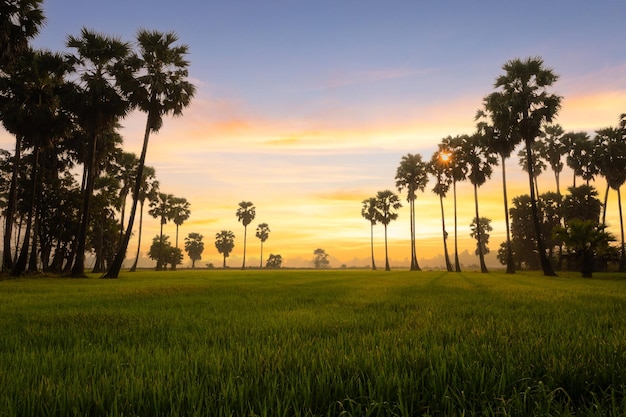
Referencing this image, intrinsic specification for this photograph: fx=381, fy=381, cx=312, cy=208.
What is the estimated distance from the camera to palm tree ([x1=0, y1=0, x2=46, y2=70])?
2411 cm

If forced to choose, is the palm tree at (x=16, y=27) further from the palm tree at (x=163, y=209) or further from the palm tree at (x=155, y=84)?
the palm tree at (x=163, y=209)

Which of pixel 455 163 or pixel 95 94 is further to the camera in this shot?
pixel 455 163

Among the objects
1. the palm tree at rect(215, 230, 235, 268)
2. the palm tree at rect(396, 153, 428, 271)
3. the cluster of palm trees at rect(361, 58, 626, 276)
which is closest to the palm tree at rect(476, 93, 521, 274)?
the cluster of palm trees at rect(361, 58, 626, 276)

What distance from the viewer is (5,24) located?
2406cm

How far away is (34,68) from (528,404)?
1557 inches

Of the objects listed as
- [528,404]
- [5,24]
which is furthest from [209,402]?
[5,24]

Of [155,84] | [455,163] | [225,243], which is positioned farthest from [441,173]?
[225,243]

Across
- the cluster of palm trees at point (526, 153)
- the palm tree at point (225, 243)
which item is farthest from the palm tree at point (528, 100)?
the palm tree at point (225, 243)

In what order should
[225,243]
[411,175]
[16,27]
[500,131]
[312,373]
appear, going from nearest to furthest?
[312,373], [16,27], [500,131], [411,175], [225,243]

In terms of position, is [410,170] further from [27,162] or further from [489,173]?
[27,162]

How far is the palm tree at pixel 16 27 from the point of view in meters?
24.1

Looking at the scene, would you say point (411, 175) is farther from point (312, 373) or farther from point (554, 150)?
point (312, 373)

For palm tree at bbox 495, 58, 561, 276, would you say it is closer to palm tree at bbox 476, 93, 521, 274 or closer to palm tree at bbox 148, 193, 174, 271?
palm tree at bbox 476, 93, 521, 274

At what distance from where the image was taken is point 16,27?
2505 centimetres
